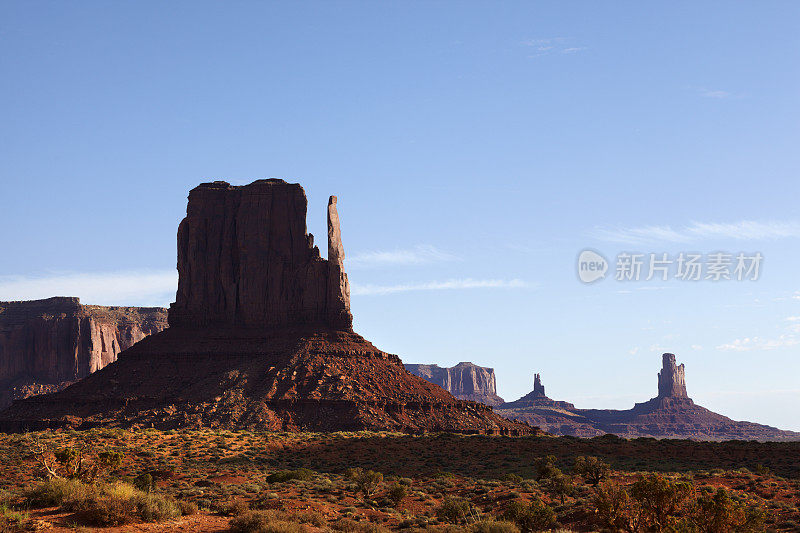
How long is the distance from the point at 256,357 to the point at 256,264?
586 inches

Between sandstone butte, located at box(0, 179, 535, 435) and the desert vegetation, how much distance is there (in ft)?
33.1

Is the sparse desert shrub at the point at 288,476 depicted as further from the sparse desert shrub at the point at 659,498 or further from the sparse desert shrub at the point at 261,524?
the sparse desert shrub at the point at 659,498

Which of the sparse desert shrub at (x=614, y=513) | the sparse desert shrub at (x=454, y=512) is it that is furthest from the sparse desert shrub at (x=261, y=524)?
the sparse desert shrub at (x=614, y=513)

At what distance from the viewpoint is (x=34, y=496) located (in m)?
29.7

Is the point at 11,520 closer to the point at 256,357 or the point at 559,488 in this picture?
the point at 559,488

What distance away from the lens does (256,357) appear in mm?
95750

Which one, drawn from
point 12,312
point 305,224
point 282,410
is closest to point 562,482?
point 282,410

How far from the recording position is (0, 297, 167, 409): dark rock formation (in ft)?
517

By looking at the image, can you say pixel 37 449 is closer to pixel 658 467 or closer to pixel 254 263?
pixel 658 467

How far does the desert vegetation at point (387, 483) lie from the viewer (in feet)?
93.9

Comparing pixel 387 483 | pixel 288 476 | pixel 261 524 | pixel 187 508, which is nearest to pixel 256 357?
pixel 288 476

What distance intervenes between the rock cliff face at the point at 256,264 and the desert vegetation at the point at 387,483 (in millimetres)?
30039

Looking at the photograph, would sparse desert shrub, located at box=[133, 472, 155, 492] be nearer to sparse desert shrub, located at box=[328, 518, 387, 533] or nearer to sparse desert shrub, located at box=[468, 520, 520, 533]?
sparse desert shrub, located at box=[328, 518, 387, 533]

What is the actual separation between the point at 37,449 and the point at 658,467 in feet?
138
